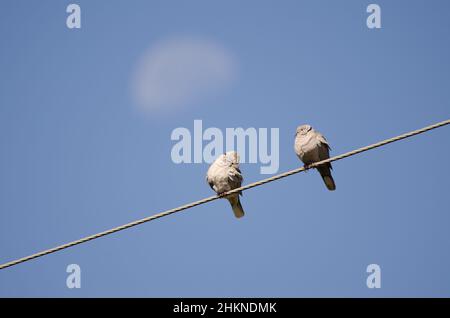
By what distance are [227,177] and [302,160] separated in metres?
0.98

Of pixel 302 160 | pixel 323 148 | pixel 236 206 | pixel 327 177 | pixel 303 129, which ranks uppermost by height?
pixel 303 129

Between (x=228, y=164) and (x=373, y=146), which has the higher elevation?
(x=228, y=164)

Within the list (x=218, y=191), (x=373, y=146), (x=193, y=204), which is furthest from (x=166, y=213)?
(x=218, y=191)

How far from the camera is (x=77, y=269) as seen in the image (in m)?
17.8

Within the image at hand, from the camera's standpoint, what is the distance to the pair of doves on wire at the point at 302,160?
35.2 feet

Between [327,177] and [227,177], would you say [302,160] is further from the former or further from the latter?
[227,177]

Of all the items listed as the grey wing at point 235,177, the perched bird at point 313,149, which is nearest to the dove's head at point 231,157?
the grey wing at point 235,177

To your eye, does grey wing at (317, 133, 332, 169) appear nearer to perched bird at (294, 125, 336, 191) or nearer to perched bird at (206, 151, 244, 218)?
perched bird at (294, 125, 336, 191)

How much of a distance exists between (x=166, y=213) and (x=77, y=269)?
1078 cm

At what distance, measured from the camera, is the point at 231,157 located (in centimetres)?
1118

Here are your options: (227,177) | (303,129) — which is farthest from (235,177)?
(303,129)

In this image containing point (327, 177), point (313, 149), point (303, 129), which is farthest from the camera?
point (303, 129)

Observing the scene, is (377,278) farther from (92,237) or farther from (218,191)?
(92,237)

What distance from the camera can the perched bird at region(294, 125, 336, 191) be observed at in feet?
35.1
